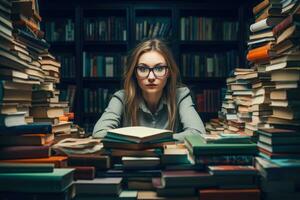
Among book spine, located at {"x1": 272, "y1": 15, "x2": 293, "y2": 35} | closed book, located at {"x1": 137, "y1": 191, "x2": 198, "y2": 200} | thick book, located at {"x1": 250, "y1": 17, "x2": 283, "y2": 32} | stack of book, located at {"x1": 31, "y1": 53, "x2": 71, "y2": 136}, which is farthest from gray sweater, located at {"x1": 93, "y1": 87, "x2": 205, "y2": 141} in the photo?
closed book, located at {"x1": 137, "y1": 191, "x2": 198, "y2": 200}

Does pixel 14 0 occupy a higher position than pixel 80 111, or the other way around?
pixel 14 0

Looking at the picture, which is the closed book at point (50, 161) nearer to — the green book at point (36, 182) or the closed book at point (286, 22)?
the green book at point (36, 182)

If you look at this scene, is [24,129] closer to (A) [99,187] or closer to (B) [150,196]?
(A) [99,187]

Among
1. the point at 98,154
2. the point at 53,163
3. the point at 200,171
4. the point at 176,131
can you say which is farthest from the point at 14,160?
the point at 176,131

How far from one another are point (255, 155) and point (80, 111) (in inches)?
121

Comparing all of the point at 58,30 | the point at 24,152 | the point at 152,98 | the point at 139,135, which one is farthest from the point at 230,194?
the point at 58,30

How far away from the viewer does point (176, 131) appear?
2.26 meters

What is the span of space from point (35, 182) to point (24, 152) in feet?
0.56

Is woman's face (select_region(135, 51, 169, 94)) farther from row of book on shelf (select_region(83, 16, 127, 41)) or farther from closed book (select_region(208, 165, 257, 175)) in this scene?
row of book on shelf (select_region(83, 16, 127, 41))

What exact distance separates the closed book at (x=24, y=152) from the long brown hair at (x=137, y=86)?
114 cm

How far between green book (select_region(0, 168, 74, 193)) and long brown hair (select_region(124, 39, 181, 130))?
1266 millimetres

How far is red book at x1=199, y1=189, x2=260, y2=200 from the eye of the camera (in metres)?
0.95

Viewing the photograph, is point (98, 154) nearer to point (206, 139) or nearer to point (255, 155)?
point (206, 139)

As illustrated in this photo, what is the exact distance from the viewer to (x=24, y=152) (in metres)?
1.07
